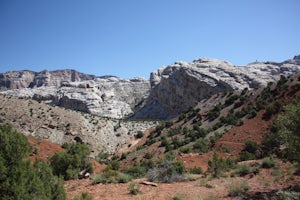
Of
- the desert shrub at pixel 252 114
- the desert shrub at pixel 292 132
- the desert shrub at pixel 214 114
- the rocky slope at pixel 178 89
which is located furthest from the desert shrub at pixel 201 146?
the rocky slope at pixel 178 89

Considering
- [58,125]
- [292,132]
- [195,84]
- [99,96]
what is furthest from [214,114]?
[99,96]

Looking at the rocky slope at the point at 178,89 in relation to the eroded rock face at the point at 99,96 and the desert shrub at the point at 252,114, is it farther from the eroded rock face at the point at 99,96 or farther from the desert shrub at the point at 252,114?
the desert shrub at the point at 252,114

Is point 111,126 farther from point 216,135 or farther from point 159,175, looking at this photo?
point 159,175

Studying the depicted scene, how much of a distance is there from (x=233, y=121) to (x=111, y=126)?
35.1 metres

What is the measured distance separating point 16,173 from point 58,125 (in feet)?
158

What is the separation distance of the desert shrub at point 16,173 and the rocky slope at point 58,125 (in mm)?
41622

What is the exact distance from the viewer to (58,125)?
52.2 m

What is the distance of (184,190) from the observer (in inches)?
452

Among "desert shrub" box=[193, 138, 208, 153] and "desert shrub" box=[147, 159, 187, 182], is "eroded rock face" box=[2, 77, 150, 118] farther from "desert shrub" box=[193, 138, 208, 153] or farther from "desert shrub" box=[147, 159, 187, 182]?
"desert shrub" box=[147, 159, 187, 182]

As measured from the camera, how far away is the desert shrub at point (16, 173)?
21.1ft

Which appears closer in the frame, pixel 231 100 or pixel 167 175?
pixel 167 175

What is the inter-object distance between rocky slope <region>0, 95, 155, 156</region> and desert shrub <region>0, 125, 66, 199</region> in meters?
41.6

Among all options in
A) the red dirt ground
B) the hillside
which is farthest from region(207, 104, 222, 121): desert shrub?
the red dirt ground

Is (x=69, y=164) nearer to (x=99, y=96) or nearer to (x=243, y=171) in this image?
(x=243, y=171)
